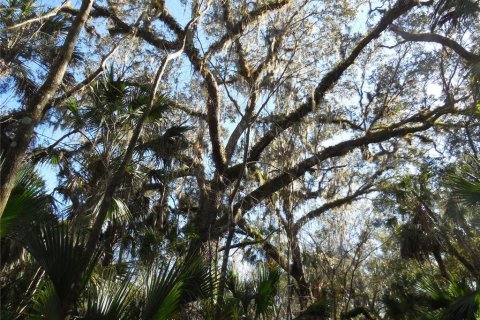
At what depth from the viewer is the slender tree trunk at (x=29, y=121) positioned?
331 cm

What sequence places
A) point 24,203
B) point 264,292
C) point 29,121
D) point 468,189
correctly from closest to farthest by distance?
point 24,203
point 29,121
point 468,189
point 264,292

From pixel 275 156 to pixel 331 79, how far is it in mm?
2108

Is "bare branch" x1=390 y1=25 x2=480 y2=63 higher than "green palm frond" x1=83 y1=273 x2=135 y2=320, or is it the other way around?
"bare branch" x1=390 y1=25 x2=480 y2=63

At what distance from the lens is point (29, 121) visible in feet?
12.1

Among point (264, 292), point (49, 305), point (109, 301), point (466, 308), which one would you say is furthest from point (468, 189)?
point (49, 305)

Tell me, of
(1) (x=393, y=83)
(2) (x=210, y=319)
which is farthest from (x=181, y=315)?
(1) (x=393, y=83)

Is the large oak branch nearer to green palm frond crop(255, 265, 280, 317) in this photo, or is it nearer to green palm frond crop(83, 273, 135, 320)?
green palm frond crop(255, 265, 280, 317)

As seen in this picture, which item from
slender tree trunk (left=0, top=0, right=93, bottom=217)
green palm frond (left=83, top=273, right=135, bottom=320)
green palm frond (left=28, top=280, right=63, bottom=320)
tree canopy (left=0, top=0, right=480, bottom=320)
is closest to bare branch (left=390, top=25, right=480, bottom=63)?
tree canopy (left=0, top=0, right=480, bottom=320)

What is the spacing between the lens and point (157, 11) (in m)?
8.38

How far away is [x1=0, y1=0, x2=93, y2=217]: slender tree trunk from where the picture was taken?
3309 millimetres

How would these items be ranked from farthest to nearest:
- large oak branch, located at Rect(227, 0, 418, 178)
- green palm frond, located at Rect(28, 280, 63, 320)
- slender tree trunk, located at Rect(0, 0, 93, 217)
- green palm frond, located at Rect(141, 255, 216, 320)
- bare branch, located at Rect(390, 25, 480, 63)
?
large oak branch, located at Rect(227, 0, 418, 178) → bare branch, located at Rect(390, 25, 480, 63) → green palm frond, located at Rect(141, 255, 216, 320) → slender tree trunk, located at Rect(0, 0, 93, 217) → green palm frond, located at Rect(28, 280, 63, 320)

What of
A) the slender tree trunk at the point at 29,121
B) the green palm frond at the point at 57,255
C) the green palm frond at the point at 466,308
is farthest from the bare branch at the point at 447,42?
the green palm frond at the point at 57,255

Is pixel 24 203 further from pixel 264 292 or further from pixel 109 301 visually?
pixel 264 292

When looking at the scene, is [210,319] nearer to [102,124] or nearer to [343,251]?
[102,124]
